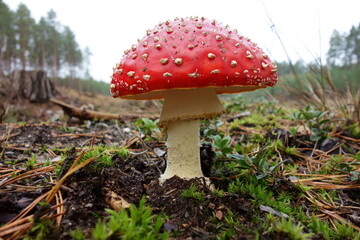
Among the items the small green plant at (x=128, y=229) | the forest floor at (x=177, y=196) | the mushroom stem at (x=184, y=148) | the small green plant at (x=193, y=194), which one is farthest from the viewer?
the mushroom stem at (x=184, y=148)

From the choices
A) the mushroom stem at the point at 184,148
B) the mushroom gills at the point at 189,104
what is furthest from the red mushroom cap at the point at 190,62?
the mushroom stem at the point at 184,148

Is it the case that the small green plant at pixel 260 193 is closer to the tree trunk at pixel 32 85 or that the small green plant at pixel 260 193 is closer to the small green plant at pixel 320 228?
the small green plant at pixel 320 228

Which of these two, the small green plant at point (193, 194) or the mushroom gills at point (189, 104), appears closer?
the small green plant at point (193, 194)

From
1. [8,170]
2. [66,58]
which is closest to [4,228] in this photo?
[8,170]

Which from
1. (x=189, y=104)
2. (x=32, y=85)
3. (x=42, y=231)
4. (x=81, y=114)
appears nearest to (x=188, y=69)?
(x=189, y=104)

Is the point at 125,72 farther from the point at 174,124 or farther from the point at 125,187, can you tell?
the point at 125,187

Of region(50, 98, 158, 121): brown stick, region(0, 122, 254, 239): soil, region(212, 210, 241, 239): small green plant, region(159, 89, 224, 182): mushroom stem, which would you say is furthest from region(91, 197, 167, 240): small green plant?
region(50, 98, 158, 121): brown stick

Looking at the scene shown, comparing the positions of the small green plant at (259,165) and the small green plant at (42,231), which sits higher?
the small green plant at (259,165)
